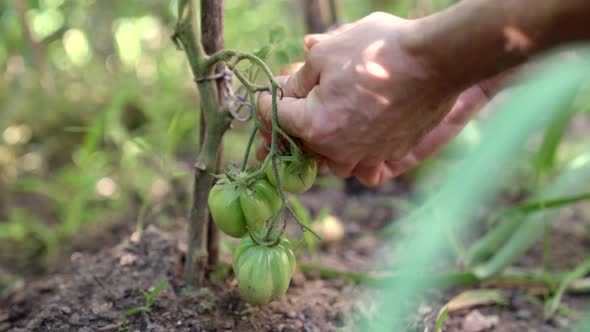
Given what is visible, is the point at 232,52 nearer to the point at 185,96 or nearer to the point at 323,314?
the point at 323,314

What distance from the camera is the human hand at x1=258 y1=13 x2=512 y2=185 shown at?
0.91 metres

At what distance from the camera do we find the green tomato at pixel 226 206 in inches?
39.6

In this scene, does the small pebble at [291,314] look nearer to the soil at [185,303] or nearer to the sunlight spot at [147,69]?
the soil at [185,303]

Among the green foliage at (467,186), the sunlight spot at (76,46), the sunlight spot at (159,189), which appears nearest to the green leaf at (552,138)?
the green foliage at (467,186)

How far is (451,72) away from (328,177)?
1.36m

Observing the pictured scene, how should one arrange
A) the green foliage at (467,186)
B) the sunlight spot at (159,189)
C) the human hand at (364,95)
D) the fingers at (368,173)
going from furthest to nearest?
the sunlight spot at (159,189) → the fingers at (368,173) → the human hand at (364,95) → the green foliage at (467,186)

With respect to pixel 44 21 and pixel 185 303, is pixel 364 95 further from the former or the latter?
pixel 44 21

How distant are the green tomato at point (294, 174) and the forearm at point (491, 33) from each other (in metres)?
0.32

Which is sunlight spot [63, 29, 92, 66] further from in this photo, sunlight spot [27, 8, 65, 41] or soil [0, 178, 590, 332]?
soil [0, 178, 590, 332]

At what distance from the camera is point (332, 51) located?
955 mm

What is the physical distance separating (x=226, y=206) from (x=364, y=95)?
34cm

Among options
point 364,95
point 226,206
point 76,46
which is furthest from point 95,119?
point 364,95

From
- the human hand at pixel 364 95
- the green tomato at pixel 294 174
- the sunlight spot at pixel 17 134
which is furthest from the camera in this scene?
the sunlight spot at pixel 17 134

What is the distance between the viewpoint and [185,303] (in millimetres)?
1218
